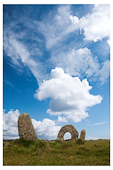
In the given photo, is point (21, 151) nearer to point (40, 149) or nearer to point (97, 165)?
point (40, 149)

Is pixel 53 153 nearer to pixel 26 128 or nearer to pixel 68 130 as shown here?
pixel 26 128

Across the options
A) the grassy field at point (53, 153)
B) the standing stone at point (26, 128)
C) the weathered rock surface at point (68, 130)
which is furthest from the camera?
the weathered rock surface at point (68, 130)

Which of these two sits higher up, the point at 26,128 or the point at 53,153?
the point at 26,128

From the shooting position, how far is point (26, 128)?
46.6 feet

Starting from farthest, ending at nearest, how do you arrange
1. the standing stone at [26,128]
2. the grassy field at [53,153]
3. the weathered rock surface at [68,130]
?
the weathered rock surface at [68,130] < the standing stone at [26,128] < the grassy field at [53,153]

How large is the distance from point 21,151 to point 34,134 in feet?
12.6

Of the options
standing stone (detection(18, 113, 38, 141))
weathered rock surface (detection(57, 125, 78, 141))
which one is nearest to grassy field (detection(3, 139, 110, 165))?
standing stone (detection(18, 113, 38, 141))

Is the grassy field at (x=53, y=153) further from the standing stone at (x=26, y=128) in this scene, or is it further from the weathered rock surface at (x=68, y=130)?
the weathered rock surface at (x=68, y=130)

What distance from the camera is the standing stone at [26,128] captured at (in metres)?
13.9

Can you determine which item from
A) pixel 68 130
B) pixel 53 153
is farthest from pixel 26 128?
pixel 68 130

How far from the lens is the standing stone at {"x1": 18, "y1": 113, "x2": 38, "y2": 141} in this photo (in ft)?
45.5

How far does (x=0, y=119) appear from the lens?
293 inches

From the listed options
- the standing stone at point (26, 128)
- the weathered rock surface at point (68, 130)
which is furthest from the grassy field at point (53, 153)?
the weathered rock surface at point (68, 130)

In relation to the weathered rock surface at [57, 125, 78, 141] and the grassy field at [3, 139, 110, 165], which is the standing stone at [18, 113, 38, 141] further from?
the weathered rock surface at [57, 125, 78, 141]
